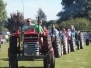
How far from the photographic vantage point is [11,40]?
1088 cm

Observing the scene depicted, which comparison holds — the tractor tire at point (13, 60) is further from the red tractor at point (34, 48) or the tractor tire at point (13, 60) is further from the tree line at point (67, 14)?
the tree line at point (67, 14)

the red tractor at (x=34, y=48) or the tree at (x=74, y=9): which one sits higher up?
the tree at (x=74, y=9)

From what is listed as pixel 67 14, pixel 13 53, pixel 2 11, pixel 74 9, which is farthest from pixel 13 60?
pixel 74 9

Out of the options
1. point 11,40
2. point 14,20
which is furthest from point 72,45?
point 14,20

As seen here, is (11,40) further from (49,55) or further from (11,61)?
(49,55)

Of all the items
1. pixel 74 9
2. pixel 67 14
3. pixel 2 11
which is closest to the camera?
pixel 2 11

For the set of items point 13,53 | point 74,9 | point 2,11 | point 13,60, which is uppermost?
point 74,9

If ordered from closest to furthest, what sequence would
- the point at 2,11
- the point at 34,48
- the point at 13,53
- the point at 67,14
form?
the point at 34,48 → the point at 13,53 → the point at 2,11 → the point at 67,14

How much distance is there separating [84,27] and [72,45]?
32.5 meters

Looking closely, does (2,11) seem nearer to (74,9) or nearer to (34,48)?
(74,9)

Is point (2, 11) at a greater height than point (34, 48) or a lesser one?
greater

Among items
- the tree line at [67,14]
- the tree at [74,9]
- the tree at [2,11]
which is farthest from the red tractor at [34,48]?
the tree at [74,9]

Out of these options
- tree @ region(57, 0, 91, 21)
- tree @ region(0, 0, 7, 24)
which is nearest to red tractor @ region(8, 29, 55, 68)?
tree @ region(0, 0, 7, 24)

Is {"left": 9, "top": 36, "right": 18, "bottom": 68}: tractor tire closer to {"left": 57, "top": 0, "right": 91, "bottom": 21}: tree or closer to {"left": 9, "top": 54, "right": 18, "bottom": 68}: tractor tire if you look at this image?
{"left": 9, "top": 54, "right": 18, "bottom": 68}: tractor tire
